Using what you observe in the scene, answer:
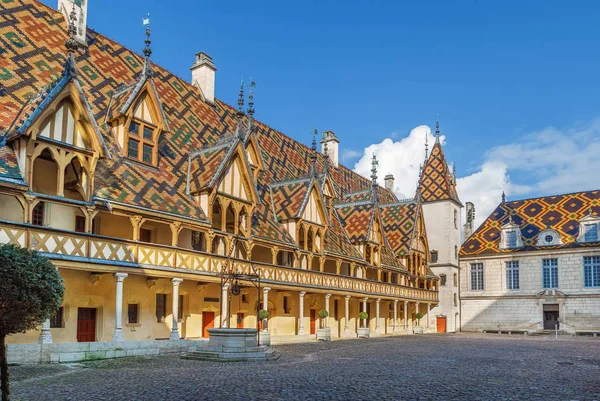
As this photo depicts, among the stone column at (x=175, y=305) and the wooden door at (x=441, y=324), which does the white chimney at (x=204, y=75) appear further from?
the wooden door at (x=441, y=324)

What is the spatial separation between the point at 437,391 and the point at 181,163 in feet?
54.0

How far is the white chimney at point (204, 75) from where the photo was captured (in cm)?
3203

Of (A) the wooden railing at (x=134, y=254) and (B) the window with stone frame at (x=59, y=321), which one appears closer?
(A) the wooden railing at (x=134, y=254)

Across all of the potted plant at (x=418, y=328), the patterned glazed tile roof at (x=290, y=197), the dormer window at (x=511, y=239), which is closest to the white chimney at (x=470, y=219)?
the dormer window at (x=511, y=239)

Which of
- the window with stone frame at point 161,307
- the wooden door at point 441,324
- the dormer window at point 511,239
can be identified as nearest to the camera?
the window with stone frame at point 161,307

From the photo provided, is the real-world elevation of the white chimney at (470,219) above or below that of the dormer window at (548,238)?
above

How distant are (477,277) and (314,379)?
3978 centimetres

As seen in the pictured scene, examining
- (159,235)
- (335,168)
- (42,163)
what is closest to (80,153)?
(42,163)

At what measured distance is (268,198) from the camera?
30.4 meters

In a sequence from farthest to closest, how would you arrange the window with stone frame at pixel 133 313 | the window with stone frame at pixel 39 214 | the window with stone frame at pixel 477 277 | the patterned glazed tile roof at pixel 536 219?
the window with stone frame at pixel 477 277
the patterned glazed tile roof at pixel 536 219
the window with stone frame at pixel 133 313
the window with stone frame at pixel 39 214

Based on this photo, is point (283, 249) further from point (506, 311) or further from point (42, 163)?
point (506, 311)

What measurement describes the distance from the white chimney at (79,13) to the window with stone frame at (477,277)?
3702cm

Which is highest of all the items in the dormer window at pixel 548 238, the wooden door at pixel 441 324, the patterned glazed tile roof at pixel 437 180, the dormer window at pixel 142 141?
the patterned glazed tile roof at pixel 437 180

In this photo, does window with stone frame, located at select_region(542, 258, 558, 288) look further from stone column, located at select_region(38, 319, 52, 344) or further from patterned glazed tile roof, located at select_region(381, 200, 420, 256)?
stone column, located at select_region(38, 319, 52, 344)
